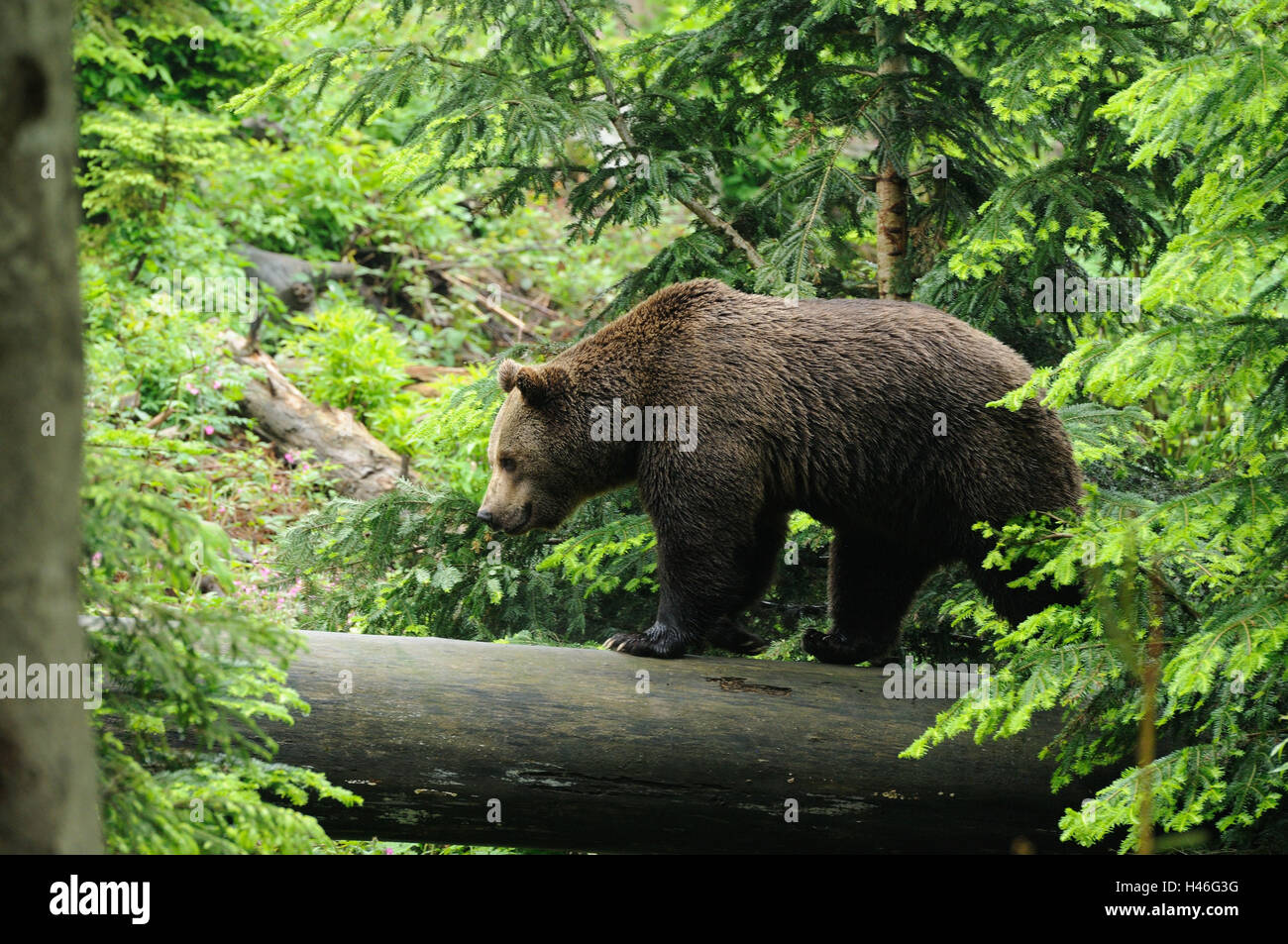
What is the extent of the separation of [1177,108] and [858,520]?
2.36 m

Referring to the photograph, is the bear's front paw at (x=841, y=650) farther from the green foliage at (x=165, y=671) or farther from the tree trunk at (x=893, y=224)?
the green foliage at (x=165, y=671)

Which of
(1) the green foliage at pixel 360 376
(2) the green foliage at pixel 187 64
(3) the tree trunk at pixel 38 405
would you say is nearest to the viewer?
(3) the tree trunk at pixel 38 405

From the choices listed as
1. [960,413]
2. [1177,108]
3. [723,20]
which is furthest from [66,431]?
[723,20]

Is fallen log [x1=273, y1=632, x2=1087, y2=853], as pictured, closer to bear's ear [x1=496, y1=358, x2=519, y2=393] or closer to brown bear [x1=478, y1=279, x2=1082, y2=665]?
brown bear [x1=478, y1=279, x2=1082, y2=665]

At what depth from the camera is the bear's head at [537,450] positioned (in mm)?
5648

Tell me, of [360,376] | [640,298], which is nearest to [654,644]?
[640,298]

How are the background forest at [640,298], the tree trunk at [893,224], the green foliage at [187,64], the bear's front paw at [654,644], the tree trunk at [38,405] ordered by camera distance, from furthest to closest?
1. the green foliage at [187,64]
2. the tree trunk at [893,224]
3. the bear's front paw at [654,644]
4. the background forest at [640,298]
5. the tree trunk at [38,405]

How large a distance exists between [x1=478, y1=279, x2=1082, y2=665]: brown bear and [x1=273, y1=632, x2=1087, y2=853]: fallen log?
1.84ft

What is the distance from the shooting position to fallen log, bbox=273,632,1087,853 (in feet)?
14.1

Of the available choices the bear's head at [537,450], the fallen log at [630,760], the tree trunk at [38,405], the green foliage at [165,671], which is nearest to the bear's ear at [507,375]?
the bear's head at [537,450]

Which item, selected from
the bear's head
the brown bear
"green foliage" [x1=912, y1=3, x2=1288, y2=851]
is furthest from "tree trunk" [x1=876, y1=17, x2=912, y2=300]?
"green foliage" [x1=912, y1=3, x2=1288, y2=851]

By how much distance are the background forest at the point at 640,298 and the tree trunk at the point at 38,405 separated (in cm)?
77

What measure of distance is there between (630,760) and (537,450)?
71.0 inches

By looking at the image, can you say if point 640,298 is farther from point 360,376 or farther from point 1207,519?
point 1207,519
